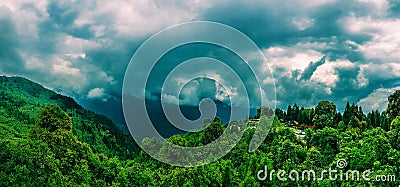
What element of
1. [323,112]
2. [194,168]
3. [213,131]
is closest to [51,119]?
[194,168]

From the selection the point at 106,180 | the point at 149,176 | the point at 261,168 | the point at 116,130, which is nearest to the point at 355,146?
the point at 261,168

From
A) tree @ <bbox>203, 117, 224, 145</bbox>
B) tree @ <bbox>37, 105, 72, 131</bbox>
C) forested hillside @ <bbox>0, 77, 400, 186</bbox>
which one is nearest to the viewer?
forested hillside @ <bbox>0, 77, 400, 186</bbox>

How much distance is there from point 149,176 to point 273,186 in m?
7.43

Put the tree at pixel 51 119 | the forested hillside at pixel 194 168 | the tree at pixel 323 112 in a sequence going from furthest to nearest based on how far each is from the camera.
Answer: the tree at pixel 323 112 < the tree at pixel 51 119 < the forested hillside at pixel 194 168

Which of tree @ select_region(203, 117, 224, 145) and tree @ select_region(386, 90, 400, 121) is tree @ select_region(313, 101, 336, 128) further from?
tree @ select_region(203, 117, 224, 145)

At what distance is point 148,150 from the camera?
27.2m

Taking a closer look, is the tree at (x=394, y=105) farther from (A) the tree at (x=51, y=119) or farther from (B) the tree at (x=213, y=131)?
(A) the tree at (x=51, y=119)

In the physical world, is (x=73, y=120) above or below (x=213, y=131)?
above

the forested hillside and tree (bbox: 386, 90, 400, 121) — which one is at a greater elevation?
tree (bbox: 386, 90, 400, 121)

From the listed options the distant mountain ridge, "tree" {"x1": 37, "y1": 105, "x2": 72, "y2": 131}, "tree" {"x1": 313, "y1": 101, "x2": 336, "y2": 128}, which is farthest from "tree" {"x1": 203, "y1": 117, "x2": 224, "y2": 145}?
"tree" {"x1": 313, "y1": 101, "x2": 336, "y2": 128}

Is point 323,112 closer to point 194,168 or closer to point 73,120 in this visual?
point 194,168

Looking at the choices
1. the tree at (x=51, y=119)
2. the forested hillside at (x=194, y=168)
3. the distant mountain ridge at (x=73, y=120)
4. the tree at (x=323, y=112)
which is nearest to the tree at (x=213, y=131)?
the forested hillside at (x=194, y=168)

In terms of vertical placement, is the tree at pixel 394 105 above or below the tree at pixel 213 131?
above

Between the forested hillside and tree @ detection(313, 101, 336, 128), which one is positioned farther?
tree @ detection(313, 101, 336, 128)
